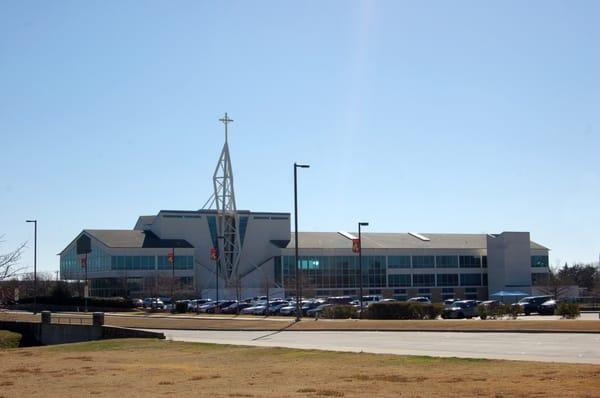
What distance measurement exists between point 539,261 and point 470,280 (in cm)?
1006

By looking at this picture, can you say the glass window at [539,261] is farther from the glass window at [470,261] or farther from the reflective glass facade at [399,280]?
the reflective glass facade at [399,280]

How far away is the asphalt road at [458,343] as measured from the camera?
22375mm

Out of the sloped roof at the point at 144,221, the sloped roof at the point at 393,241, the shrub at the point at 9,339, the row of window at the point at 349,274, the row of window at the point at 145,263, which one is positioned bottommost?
the shrub at the point at 9,339

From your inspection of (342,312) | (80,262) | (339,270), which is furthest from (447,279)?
(342,312)

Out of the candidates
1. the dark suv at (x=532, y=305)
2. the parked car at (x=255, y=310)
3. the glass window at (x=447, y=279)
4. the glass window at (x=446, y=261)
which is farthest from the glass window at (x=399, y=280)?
the dark suv at (x=532, y=305)

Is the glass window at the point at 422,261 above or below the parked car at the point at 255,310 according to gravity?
above

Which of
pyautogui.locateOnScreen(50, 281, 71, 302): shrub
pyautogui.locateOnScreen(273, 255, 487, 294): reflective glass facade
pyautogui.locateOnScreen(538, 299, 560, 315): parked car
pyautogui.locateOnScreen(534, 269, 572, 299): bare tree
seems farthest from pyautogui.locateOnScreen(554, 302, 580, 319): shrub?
pyautogui.locateOnScreen(273, 255, 487, 294): reflective glass facade

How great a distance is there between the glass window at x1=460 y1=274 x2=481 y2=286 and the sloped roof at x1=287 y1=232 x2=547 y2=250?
4222mm

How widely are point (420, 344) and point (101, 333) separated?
68.2 ft

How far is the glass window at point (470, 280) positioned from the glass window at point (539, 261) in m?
8.77

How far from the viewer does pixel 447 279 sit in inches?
4567

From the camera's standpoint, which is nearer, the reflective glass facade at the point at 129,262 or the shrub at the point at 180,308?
the shrub at the point at 180,308

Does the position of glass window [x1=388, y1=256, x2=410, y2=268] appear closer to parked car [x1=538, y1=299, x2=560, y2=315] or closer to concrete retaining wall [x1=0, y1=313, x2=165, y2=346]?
parked car [x1=538, y1=299, x2=560, y2=315]

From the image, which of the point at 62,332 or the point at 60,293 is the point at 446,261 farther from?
the point at 62,332
